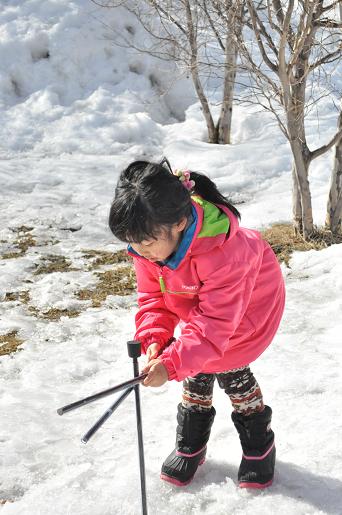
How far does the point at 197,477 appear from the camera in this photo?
A: 2.65 metres

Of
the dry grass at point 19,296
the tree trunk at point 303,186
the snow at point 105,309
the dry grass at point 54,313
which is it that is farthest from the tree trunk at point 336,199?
the dry grass at point 19,296

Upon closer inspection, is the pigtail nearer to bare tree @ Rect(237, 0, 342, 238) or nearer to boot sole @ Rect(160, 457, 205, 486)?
boot sole @ Rect(160, 457, 205, 486)

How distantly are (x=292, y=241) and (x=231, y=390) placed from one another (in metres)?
3.46

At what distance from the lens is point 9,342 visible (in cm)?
410

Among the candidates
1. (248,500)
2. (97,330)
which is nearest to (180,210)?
(248,500)

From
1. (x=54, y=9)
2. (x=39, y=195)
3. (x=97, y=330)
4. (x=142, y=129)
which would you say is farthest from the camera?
(x=54, y=9)

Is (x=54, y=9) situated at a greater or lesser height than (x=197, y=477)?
greater

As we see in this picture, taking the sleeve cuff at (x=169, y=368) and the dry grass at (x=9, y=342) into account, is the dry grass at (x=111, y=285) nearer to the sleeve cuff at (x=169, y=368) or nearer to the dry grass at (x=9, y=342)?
the dry grass at (x=9, y=342)

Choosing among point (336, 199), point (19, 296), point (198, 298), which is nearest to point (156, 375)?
point (198, 298)

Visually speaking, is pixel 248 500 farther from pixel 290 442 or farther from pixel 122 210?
pixel 122 210

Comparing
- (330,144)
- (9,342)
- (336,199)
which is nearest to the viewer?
(9,342)

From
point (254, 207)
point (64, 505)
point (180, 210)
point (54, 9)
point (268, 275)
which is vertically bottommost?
point (64, 505)

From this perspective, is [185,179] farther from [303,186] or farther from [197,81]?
[197,81]

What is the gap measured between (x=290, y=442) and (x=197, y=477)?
0.50m
